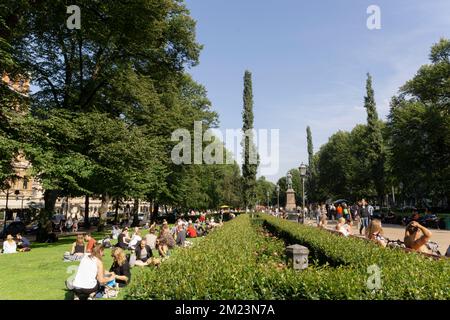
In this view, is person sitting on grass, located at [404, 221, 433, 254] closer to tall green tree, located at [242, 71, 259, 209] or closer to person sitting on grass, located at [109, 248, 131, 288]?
person sitting on grass, located at [109, 248, 131, 288]

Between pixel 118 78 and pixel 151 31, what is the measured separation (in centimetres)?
377

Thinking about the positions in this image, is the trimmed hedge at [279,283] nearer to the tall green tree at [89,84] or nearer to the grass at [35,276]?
the grass at [35,276]

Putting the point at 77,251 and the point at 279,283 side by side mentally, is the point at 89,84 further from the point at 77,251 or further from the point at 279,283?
the point at 279,283

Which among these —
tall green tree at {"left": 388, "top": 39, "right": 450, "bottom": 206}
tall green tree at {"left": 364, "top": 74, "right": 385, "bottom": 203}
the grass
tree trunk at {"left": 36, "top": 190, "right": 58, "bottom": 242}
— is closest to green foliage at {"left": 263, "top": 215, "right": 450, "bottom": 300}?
the grass

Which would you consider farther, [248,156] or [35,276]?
[248,156]

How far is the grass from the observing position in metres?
9.45

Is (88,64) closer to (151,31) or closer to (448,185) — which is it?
(151,31)

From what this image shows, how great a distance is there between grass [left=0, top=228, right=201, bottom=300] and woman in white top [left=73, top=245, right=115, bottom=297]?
754mm

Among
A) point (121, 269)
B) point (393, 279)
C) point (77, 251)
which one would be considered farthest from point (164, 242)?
point (393, 279)

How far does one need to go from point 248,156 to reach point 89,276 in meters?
51.7

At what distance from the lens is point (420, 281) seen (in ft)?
17.5

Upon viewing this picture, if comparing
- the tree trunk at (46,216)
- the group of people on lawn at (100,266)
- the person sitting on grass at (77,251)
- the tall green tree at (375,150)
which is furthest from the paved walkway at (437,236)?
the tall green tree at (375,150)

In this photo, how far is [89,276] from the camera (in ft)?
27.9
